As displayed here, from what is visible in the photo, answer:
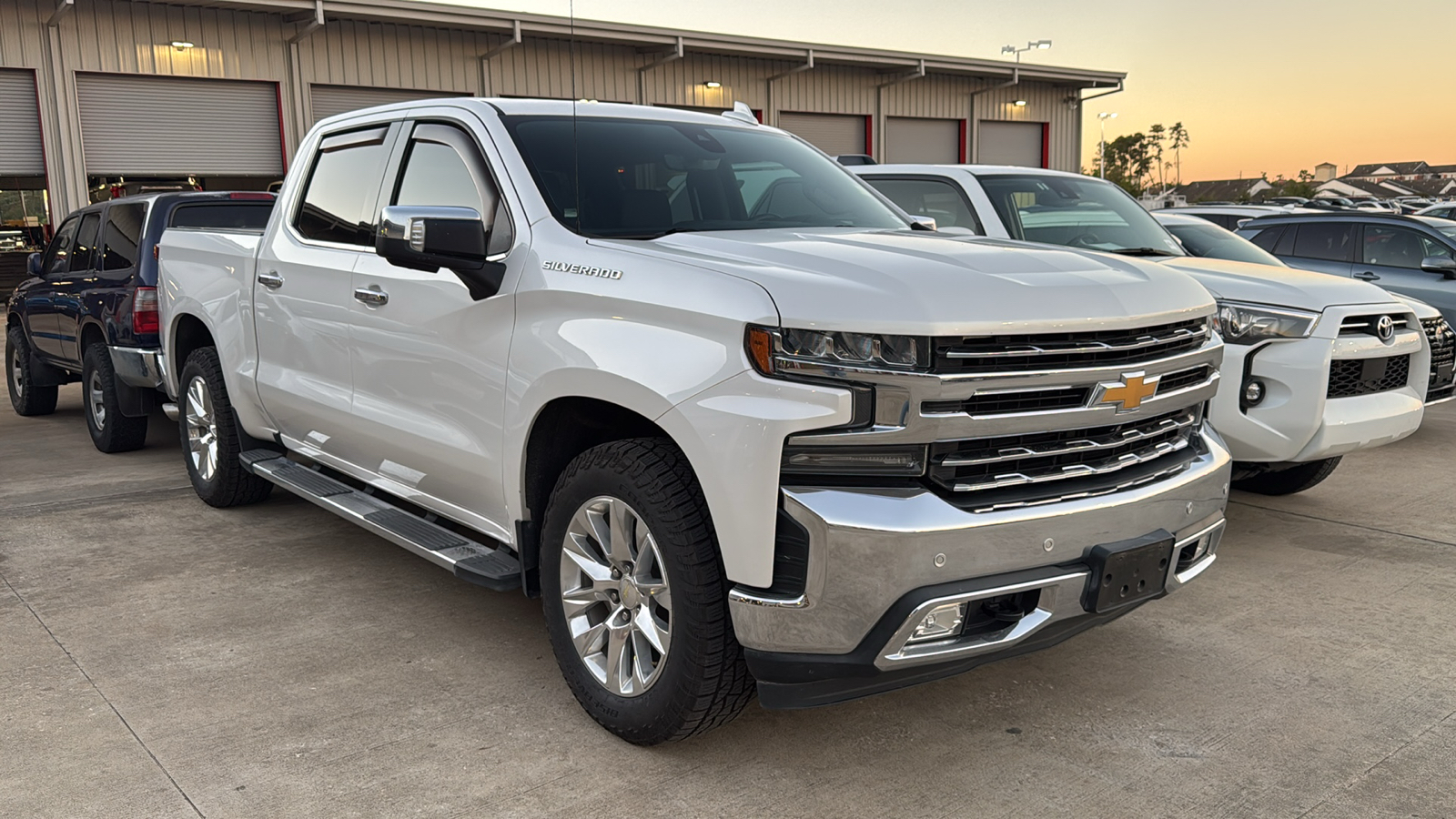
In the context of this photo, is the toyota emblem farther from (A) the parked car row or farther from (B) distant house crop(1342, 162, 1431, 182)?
(B) distant house crop(1342, 162, 1431, 182)

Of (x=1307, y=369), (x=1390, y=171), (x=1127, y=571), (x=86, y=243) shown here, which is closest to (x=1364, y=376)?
(x=1307, y=369)

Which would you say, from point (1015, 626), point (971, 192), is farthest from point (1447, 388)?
point (1015, 626)

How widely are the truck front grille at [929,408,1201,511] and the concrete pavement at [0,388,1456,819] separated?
2.62ft

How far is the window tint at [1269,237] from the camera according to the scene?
34.9ft

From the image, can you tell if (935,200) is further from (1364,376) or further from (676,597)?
(676,597)

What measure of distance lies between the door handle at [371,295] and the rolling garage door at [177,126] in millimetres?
17162

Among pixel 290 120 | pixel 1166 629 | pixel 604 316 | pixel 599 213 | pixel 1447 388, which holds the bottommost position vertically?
pixel 1166 629

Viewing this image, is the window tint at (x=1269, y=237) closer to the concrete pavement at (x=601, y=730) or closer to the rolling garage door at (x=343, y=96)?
the concrete pavement at (x=601, y=730)

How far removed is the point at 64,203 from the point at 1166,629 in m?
19.3

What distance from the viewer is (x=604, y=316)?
127 inches

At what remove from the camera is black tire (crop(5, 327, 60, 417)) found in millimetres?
9758

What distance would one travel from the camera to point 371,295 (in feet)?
13.8

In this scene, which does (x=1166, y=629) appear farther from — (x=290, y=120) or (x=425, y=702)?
(x=290, y=120)

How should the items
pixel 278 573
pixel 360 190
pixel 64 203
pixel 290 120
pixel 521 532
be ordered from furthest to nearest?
1. pixel 290 120
2. pixel 64 203
3. pixel 278 573
4. pixel 360 190
5. pixel 521 532
